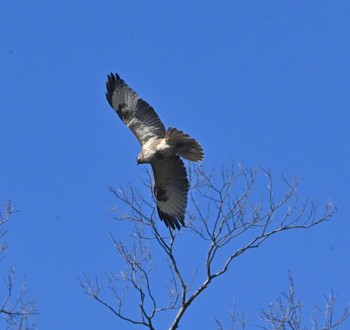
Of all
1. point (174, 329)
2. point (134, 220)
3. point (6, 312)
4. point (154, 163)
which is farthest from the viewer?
point (154, 163)

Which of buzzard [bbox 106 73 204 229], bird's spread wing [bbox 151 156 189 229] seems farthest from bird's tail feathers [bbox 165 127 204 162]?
bird's spread wing [bbox 151 156 189 229]

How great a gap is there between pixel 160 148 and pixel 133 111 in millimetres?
954

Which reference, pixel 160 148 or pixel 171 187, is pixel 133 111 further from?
pixel 171 187

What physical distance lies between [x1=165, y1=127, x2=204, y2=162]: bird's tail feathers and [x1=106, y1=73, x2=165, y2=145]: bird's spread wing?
0.48 metres

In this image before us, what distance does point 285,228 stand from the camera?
13.2 meters

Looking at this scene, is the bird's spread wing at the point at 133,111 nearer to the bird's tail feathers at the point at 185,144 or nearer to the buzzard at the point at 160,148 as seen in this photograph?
the buzzard at the point at 160,148

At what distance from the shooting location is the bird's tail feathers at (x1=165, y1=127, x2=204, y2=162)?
1495cm

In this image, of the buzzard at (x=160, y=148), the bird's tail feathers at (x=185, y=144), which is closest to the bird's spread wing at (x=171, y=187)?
the buzzard at (x=160, y=148)

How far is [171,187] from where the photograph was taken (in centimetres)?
1593

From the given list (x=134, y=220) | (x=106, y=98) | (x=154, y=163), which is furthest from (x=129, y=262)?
(x=106, y=98)

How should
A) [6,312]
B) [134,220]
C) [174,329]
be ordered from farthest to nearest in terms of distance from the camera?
[6,312], [134,220], [174,329]

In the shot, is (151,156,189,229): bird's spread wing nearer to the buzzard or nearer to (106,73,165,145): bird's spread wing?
the buzzard

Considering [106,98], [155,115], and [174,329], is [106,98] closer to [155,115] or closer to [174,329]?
[155,115]

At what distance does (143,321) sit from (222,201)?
166cm
